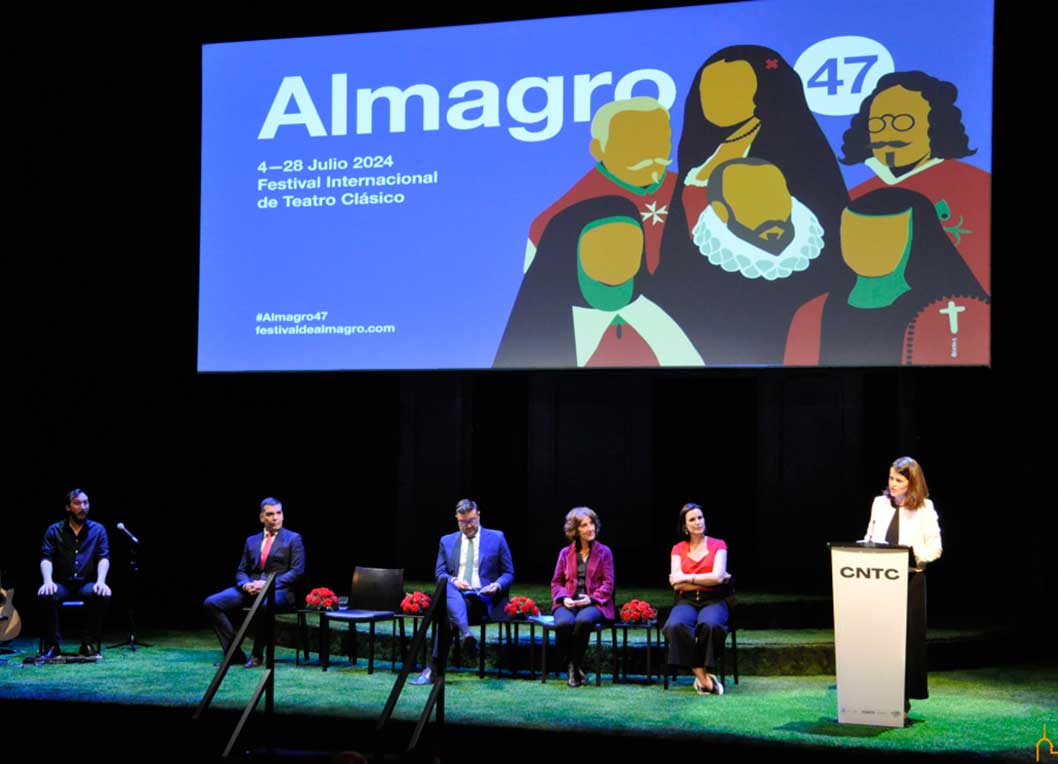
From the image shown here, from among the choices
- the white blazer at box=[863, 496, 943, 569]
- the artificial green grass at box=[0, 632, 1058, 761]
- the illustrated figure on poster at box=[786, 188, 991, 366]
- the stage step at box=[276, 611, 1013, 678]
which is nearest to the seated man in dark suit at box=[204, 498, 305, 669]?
the artificial green grass at box=[0, 632, 1058, 761]

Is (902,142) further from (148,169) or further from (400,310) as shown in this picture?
(148,169)

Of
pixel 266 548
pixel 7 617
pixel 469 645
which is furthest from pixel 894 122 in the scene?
pixel 7 617

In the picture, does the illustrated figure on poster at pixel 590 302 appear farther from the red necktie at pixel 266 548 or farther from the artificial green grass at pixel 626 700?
the artificial green grass at pixel 626 700

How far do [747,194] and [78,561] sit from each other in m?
4.80

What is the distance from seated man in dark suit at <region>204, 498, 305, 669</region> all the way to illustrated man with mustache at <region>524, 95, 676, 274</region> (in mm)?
2655

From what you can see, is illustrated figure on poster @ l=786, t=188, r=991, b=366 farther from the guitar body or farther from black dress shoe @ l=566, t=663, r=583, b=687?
the guitar body

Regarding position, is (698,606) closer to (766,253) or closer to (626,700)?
(626,700)

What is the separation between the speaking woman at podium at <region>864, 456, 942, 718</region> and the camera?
588 cm

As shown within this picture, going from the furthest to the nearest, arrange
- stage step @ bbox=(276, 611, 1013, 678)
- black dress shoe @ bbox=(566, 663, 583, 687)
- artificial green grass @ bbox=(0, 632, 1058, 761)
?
1. stage step @ bbox=(276, 611, 1013, 678)
2. black dress shoe @ bbox=(566, 663, 583, 687)
3. artificial green grass @ bbox=(0, 632, 1058, 761)

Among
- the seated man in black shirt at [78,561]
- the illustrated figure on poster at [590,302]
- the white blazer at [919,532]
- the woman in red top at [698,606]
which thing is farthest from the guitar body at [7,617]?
the white blazer at [919,532]

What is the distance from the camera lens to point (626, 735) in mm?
5277

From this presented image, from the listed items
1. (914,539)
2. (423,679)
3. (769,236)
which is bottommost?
(423,679)

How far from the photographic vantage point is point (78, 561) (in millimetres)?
7773

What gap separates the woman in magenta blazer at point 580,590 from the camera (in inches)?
266
